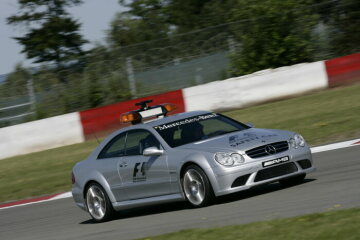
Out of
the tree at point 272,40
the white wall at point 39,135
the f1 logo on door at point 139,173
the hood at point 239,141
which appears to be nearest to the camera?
the hood at point 239,141

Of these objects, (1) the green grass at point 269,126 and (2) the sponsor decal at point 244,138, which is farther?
(1) the green grass at point 269,126

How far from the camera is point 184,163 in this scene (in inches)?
365

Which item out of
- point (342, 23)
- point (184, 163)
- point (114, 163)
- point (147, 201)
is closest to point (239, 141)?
point (184, 163)

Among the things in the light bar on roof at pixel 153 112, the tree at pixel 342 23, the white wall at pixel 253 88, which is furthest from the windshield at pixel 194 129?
the tree at pixel 342 23

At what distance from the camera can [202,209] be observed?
361 inches

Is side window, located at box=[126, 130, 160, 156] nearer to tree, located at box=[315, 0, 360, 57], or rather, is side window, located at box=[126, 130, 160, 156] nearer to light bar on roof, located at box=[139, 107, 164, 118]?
light bar on roof, located at box=[139, 107, 164, 118]

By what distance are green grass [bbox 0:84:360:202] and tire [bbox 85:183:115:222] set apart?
14.4ft

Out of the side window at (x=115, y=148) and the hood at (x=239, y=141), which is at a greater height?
the side window at (x=115, y=148)

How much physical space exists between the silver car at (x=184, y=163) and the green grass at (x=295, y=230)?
162 cm

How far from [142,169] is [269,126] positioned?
8.07m

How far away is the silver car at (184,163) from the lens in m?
9.01

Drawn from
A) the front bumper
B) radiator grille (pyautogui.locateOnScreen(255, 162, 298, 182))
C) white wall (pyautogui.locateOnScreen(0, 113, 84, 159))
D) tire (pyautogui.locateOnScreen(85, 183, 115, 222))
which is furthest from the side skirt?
white wall (pyautogui.locateOnScreen(0, 113, 84, 159))

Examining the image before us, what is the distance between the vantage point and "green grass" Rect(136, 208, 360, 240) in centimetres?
617

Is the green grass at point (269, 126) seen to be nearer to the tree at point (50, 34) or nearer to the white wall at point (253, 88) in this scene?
the white wall at point (253, 88)
